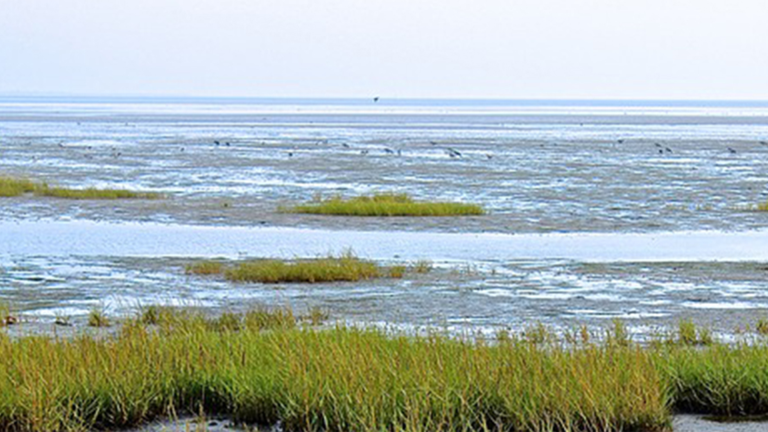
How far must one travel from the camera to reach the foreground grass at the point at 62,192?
109 ft

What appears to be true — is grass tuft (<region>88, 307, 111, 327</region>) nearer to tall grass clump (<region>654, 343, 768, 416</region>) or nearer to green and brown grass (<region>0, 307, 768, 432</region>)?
green and brown grass (<region>0, 307, 768, 432</region>)

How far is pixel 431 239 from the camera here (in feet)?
80.4

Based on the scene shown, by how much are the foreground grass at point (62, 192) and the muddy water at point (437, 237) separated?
35.4 inches

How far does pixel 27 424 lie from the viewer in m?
8.66

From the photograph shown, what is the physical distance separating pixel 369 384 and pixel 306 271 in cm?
938

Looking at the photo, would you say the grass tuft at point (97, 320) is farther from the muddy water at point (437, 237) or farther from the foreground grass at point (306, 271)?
the foreground grass at point (306, 271)

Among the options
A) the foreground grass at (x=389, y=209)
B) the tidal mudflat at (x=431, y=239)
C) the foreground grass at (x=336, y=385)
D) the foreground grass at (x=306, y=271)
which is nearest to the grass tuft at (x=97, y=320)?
the tidal mudflat at (x=431, y=239)

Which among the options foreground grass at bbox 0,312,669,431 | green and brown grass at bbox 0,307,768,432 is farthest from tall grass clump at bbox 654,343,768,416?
foreground grass at bbox 0,312,669,431

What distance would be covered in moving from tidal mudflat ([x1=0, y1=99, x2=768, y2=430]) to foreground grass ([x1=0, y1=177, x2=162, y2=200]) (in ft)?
3.02

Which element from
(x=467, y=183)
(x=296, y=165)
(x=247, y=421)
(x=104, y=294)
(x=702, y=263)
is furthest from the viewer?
(x=296, y=165)

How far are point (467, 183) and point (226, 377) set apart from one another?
29.9 meters

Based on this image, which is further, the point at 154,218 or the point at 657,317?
the point at 154,218

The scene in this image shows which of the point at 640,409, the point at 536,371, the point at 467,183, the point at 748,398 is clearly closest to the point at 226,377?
the point at 536,371

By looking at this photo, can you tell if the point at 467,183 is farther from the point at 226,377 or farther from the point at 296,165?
the point at 226,377
